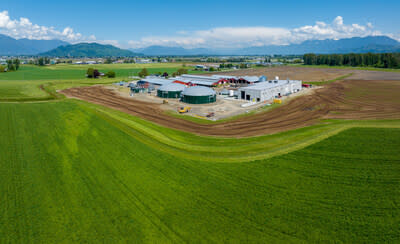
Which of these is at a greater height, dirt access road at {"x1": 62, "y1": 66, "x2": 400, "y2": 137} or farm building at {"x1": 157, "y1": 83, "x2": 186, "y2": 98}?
farm building at {"x1": 157, "y1": 83, "x2": 186, "y2": 98}

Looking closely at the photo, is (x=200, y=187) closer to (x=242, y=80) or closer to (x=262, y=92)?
(x=262, y=92)

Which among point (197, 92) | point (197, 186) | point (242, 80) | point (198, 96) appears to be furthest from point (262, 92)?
point (197, 186)

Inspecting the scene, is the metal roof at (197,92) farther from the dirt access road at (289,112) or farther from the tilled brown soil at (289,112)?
the tilled brown soil at (289,112)

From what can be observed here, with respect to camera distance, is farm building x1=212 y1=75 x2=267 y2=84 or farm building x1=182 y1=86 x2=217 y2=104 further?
farm building x1=212 y1=75 x2=267 y2=84

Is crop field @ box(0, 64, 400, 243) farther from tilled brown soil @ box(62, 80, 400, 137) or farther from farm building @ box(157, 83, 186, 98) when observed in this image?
farm building @ box(157, 83, 186, 98)

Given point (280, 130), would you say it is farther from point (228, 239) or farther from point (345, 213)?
point (228, 239)

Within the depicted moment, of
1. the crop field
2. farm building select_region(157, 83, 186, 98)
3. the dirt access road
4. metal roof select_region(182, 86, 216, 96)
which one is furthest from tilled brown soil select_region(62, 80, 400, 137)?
farm building select_region(157, 83, 186, 98)
